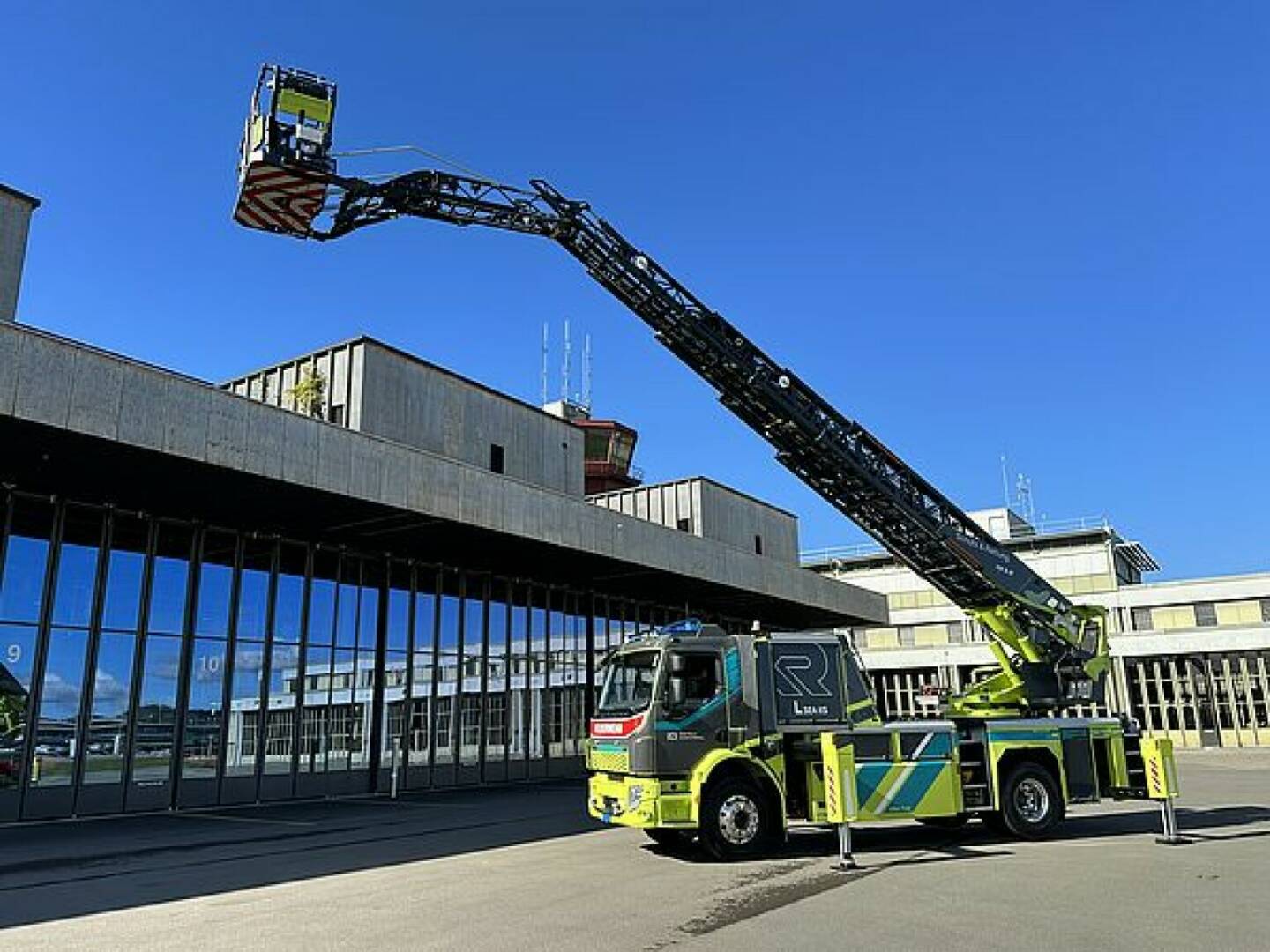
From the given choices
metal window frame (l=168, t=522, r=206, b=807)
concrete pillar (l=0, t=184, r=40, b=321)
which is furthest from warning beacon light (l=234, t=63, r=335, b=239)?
metal window frame (l=168, t=522, r=206, b=807)

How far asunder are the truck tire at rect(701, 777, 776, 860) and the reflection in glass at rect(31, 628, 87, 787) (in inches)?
481

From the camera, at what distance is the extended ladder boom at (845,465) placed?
15.0 m

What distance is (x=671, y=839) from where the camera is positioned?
1374cm

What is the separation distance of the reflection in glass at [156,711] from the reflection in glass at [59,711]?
1155 millimetres

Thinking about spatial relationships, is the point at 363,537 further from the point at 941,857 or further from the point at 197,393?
the point at 941,857

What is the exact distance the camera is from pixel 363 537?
21703mm

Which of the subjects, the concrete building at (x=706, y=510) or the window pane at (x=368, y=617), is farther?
the concrete building at (x=706, y=510)

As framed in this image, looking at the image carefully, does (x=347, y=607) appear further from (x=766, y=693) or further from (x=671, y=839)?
(x=766, y=693)

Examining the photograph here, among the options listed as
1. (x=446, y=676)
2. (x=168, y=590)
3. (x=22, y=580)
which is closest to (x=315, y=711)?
(x=446, y=676)

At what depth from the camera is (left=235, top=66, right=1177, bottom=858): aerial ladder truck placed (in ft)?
40.2

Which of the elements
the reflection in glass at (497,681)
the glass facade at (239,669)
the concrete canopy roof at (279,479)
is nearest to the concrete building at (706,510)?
the concrete canopy roof at (279,479)

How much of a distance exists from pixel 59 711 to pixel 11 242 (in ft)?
27.3

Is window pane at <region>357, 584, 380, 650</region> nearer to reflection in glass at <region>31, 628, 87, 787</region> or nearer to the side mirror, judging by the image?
reflection in glass at <region>31, 628, 87, 787</region>

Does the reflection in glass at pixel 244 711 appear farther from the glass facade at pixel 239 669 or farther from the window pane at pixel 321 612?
the window pane at pixel 321 612
